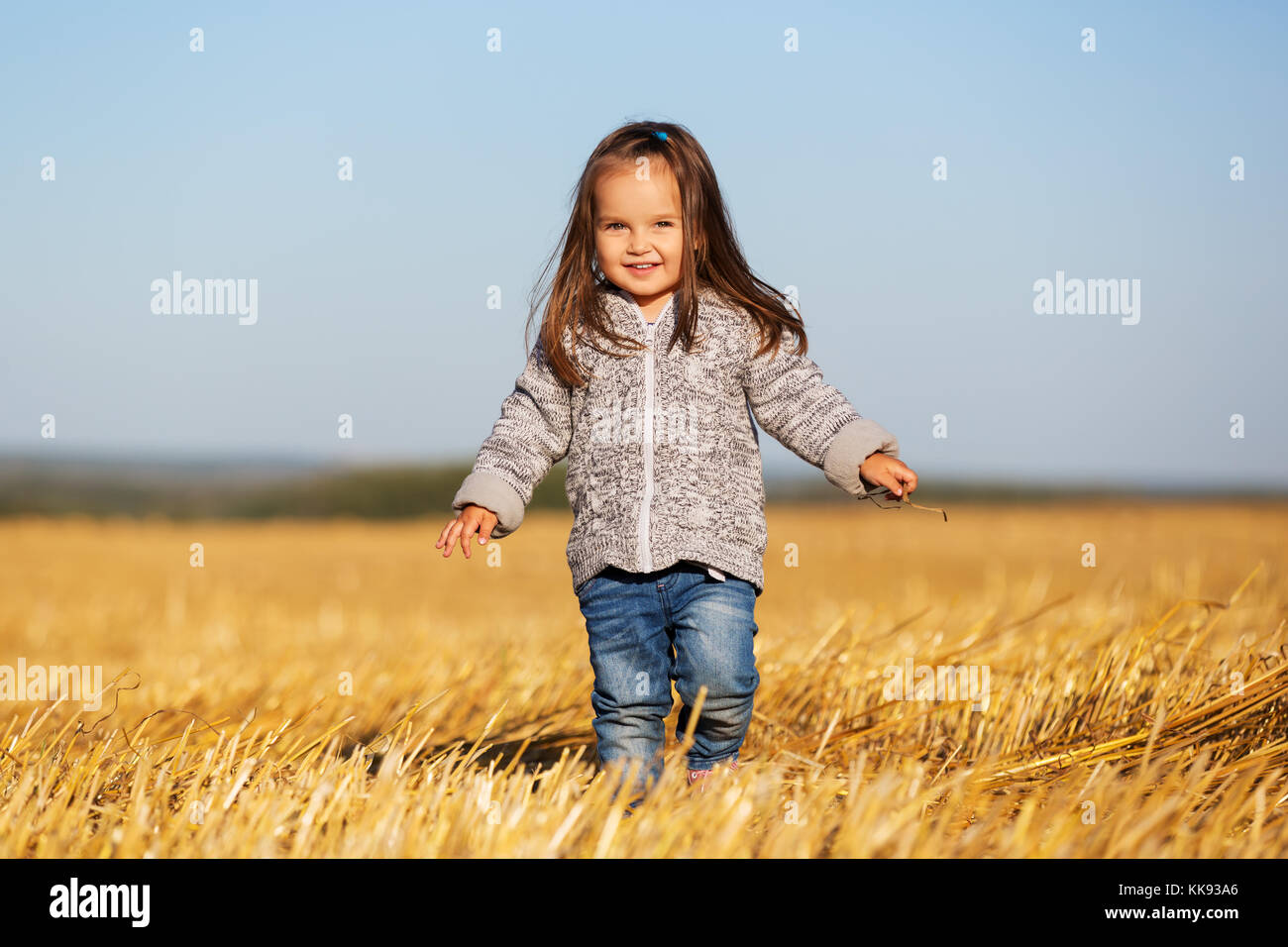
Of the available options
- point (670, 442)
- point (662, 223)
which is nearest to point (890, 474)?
point (670, 442)

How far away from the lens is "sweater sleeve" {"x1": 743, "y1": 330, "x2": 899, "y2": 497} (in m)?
2.48

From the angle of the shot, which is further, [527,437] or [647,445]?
[527,437]

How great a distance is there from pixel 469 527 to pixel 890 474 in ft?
2.94

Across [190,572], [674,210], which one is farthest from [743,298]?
[190,572]

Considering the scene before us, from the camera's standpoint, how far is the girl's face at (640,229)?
2.54 meters

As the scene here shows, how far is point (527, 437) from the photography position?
2.67 meters

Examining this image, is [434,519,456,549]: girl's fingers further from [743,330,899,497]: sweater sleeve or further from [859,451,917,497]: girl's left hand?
[859,451,917,497]: girl's left hand
